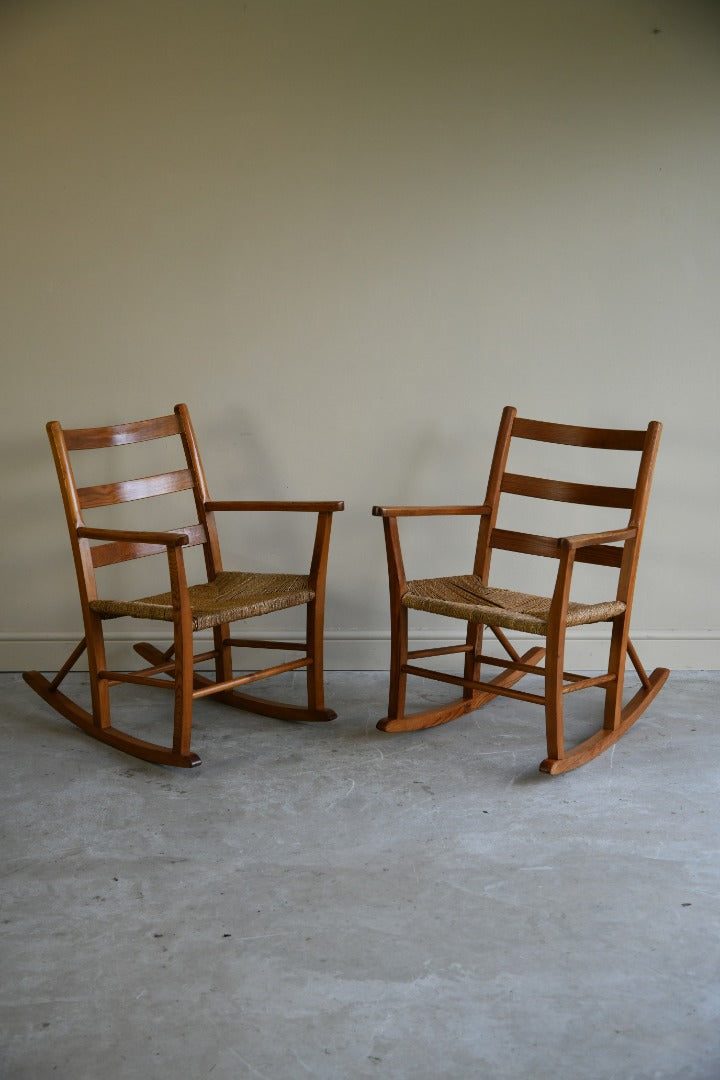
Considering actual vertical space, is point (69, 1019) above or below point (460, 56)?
below

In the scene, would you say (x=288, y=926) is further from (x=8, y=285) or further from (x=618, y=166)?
(x=618, y=166)

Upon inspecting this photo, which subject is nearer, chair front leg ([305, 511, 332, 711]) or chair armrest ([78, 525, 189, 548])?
chair armrest ([78, 525, 189, 548])

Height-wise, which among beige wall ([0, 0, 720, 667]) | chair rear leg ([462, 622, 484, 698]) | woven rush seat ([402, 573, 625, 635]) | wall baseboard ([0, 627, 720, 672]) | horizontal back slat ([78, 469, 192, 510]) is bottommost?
wall baseboard ([0, 627, 720, 672])

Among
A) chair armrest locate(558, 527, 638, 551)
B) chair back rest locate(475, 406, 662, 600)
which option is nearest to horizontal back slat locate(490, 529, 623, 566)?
chair back rest locate(475, 406, 662, 600)

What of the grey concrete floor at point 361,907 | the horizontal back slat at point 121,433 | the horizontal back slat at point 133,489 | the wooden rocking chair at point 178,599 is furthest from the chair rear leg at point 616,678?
the horizontal back slat at point 121,433

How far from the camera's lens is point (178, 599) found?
104 inches

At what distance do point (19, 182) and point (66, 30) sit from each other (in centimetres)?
52

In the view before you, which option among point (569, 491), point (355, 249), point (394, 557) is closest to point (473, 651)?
point (394, 557)

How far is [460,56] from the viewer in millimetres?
3359

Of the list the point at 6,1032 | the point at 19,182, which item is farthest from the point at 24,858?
the point at 19,182

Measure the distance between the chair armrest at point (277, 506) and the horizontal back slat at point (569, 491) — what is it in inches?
22.6

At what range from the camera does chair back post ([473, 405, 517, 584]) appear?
3205mm

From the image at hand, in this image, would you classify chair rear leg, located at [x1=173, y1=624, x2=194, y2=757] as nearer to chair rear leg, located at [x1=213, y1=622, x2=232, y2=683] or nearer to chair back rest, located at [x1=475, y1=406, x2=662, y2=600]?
chair rear leg, located at [x1=213, y1=622, x2=232, y2=683]

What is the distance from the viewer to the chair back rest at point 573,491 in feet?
9.55
